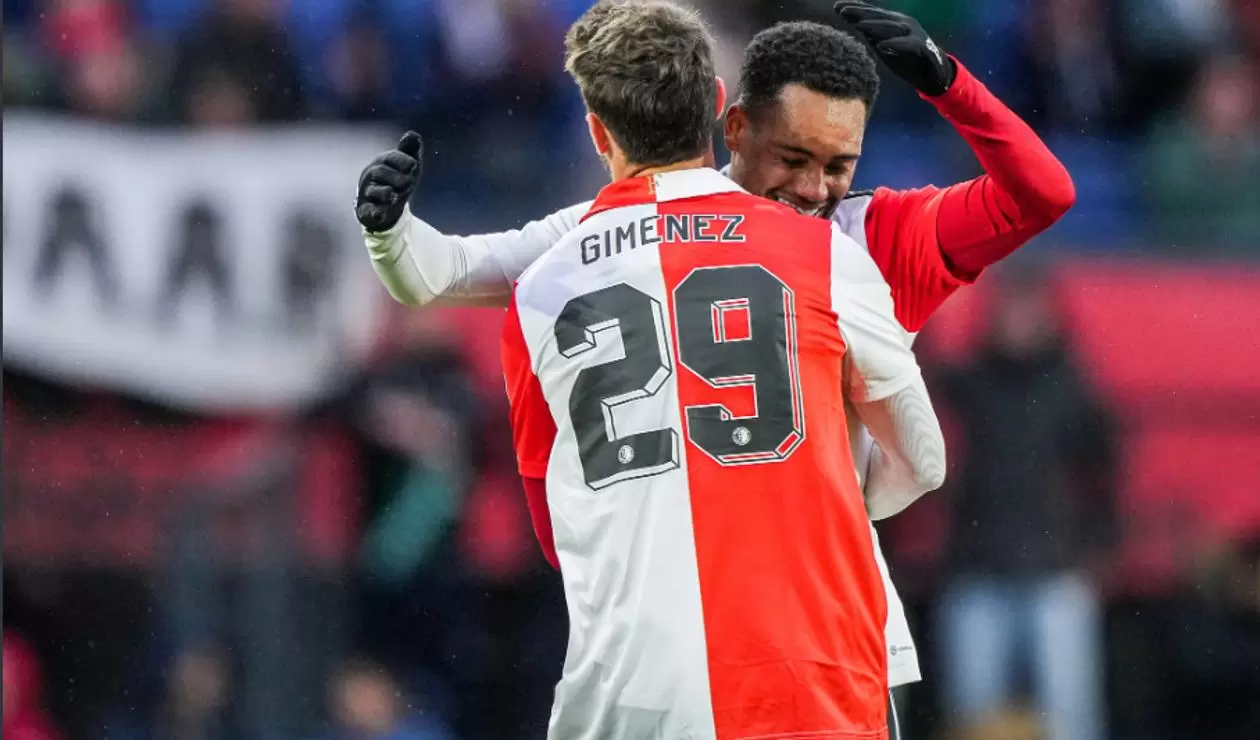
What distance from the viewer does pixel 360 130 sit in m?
5.75

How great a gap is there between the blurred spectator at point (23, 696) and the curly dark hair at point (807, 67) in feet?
12.6

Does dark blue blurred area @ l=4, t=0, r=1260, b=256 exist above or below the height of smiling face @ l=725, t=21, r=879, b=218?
above

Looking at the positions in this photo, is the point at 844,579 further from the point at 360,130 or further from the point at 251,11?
the point at 251,11

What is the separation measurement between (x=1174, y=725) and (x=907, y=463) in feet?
11.6

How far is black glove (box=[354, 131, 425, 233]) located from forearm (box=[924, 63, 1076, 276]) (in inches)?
29.9

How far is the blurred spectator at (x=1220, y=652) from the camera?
214 inches

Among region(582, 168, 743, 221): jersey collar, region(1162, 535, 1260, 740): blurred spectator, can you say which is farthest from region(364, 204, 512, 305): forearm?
region(1162, 535, 1260, 740): blurred spectator

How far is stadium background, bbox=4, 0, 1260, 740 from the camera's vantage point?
5.45 metres

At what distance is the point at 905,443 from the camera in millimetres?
2279

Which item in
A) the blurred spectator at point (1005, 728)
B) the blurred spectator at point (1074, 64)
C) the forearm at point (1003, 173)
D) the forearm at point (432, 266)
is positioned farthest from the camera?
the blurred spectator at point (1074, 64)

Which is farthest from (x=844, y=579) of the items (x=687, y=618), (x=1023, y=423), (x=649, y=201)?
(x=1023, y=423)

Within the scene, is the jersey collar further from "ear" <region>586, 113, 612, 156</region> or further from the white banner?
the white banner

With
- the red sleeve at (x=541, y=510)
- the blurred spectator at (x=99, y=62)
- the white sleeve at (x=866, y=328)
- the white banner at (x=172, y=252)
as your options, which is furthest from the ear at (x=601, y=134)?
the blurred spectator at (x=99, y=62)

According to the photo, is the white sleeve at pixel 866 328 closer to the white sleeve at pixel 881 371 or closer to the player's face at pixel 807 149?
the white sleeve at pixel 881 371
